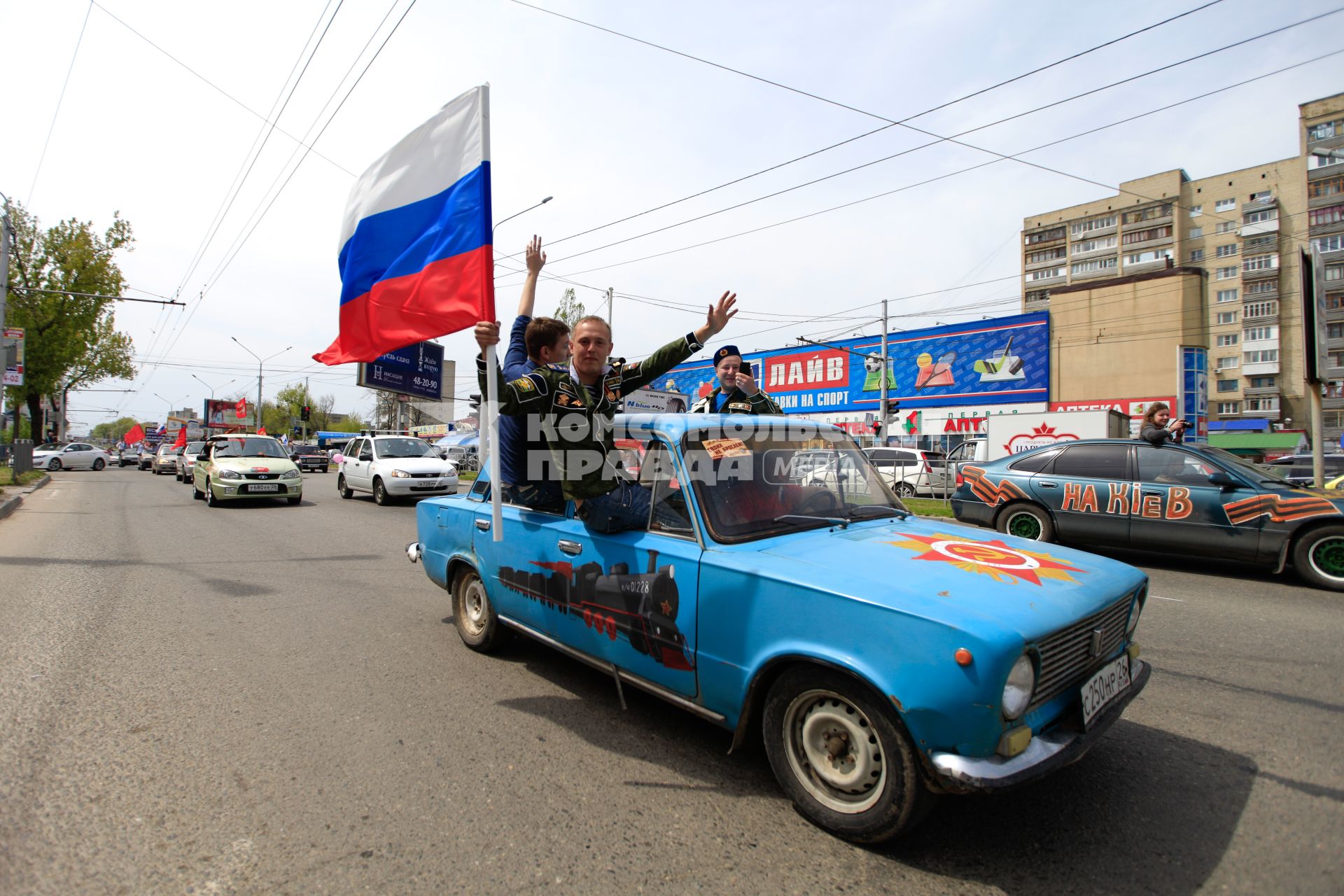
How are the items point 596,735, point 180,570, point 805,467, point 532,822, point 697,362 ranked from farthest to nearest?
1. point 697,362
2. point 180,570
3. point 805,467
4. point 596,735
5. point 532,822

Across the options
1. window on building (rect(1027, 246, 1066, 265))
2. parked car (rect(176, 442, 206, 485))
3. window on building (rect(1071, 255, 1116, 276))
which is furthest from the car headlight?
window on building (rect(1027, 246, 1066, 265))

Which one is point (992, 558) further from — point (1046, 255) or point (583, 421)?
point (1046, 255)

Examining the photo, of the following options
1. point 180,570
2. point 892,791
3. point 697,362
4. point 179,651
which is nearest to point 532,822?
point 892,791

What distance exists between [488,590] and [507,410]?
136cm

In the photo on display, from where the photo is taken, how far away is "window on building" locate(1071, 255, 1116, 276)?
68.3 meters

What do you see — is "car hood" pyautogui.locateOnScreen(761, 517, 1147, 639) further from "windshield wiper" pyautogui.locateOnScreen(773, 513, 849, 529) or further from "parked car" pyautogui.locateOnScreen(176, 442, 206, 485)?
"parked car" pyautogui.locateOnScreen(176, 442, 206, 485)

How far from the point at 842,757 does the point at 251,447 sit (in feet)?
54.7

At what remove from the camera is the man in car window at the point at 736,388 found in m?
5.28

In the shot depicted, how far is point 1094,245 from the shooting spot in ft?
229

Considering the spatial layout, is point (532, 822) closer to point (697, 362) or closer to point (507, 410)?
point (507, 410)

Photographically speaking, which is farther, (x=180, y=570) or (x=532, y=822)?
(x=180, y=570)

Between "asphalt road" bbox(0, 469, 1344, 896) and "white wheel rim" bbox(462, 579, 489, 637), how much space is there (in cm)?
26

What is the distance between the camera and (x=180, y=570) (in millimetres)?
7246

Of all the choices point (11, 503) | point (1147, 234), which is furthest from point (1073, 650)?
point (1147, 234)
